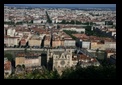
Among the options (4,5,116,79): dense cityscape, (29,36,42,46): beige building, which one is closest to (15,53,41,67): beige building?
(4,5,116,79): dense cityscape

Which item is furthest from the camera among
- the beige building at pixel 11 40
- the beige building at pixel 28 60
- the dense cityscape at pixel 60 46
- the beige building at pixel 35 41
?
the beige building at pixel 35 41

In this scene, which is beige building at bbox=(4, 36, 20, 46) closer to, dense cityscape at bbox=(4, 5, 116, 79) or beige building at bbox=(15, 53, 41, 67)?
dense cityscape at bbox=(4, 5, 116, 79)

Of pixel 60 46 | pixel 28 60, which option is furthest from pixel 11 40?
pixel 28 60

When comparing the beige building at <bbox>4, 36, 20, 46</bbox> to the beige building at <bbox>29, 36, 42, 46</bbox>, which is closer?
the beige building at <bbox>4, 36, 20, 46</bbox>

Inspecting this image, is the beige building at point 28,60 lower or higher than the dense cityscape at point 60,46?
lower

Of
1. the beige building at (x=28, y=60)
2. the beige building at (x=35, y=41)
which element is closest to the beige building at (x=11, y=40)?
the beige building at (x=35, y=41)

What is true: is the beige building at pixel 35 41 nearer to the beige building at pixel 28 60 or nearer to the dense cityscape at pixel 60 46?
the dense cityscape at pixel 60 46

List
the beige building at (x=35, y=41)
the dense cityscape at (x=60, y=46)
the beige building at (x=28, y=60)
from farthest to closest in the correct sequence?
the beige building at (x=35, y=41)
the beige building at (x=28, y=60)
the dense cityscape at (x=60, y=46)

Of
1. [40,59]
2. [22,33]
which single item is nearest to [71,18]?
[22,33]

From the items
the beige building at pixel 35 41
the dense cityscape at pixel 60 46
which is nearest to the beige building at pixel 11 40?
the dense cityscape at pixel 60 46

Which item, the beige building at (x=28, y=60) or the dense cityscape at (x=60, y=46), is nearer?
the dense cityscape at (x=60, y=46)
